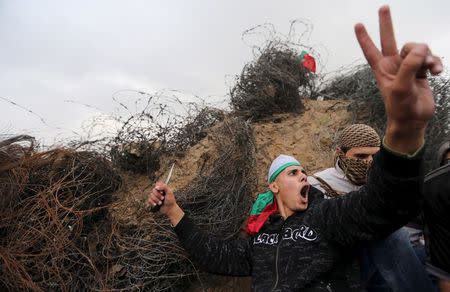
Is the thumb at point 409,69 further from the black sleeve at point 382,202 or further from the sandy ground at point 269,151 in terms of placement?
the sandy ground at point 269,151

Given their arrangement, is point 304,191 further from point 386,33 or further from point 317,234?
point 386,33

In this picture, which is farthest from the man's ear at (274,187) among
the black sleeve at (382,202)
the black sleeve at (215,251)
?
the black sleeve at (382,202)

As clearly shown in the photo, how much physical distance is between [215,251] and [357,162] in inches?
47.4

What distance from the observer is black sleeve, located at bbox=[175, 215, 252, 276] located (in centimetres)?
271

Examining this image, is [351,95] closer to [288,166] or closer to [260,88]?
[260,88]

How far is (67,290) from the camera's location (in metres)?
3.09

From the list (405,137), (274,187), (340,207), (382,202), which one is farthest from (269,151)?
(405,137)

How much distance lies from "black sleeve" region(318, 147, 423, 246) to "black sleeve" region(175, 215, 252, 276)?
2.62ft

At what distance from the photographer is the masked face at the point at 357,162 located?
2740mm

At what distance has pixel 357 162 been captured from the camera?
109 inches

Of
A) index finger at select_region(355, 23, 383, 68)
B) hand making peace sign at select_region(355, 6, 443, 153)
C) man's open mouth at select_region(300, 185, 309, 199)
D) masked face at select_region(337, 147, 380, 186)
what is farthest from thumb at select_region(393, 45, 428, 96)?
masked face at select_region(337, 147, 380, 186)

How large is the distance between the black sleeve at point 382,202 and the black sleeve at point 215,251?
2.62ft

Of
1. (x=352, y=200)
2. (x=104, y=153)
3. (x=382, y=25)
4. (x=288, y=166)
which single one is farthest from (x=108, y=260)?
(x=382, y=25)

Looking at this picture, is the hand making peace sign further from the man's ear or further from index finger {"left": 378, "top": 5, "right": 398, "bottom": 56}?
the man's ear
